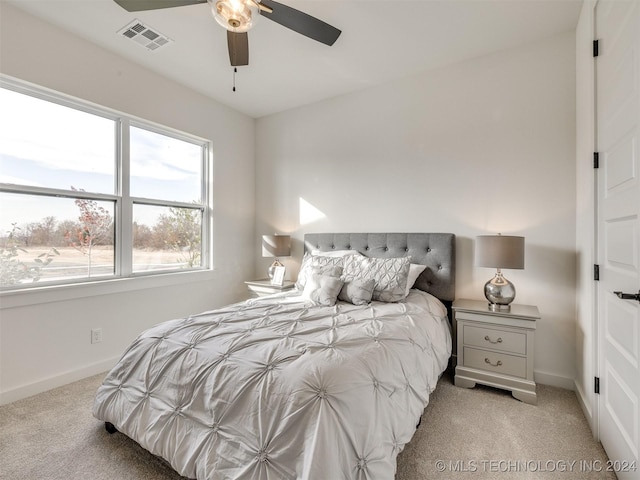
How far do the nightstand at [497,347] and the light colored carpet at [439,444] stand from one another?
13 centimetres

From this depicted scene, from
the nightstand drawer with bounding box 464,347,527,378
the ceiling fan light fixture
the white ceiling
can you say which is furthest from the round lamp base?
the ceiling fan light fixture

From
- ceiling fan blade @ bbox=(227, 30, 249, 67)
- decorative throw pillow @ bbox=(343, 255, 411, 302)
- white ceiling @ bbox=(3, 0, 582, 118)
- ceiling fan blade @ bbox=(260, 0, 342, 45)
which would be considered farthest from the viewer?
decorative throw pillow @ bbox=(343, 255, 411, 302)

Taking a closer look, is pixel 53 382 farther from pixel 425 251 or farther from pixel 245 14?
pixel 425 251

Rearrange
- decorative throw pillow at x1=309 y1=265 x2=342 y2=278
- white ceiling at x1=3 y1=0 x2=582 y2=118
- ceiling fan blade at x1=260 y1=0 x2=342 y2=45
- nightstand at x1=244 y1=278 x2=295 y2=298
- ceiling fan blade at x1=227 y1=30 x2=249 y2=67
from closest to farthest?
ceiling fan blade at x1=260 y1=0 x2=342 y2=45 → ceiling fan blade at x1=227 y1=30 x2=249 y2=67 → white ceiling at x1=3 y1=0 x2=582 y2=118 → decorative throw pillow at x1=309 y1=265 x2=342 y2=278 → nightstand at x1=244 y1=278 x2=295 y2=298

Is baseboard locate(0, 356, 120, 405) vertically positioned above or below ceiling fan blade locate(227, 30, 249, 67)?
below

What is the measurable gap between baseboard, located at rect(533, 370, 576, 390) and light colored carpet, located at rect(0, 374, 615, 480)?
0.46ft

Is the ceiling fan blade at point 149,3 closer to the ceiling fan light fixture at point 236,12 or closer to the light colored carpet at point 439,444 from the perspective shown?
the ceiling fan light fixture at point 236,12

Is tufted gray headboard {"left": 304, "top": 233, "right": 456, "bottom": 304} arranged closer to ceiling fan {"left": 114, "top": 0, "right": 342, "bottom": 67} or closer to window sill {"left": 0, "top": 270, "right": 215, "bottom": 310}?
A: ceiling fan {"left": 114, "top": 0, "right": 342, "bottom": 67}

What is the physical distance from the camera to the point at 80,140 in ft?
8.89

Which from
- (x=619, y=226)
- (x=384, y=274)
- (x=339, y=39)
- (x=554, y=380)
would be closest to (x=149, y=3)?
(x=339, y=39)

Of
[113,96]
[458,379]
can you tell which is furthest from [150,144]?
[458,379]

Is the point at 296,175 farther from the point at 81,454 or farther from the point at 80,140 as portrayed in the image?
the point at 81,454

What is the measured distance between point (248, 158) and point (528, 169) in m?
3.27

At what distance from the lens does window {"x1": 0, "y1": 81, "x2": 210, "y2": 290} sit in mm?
2354
